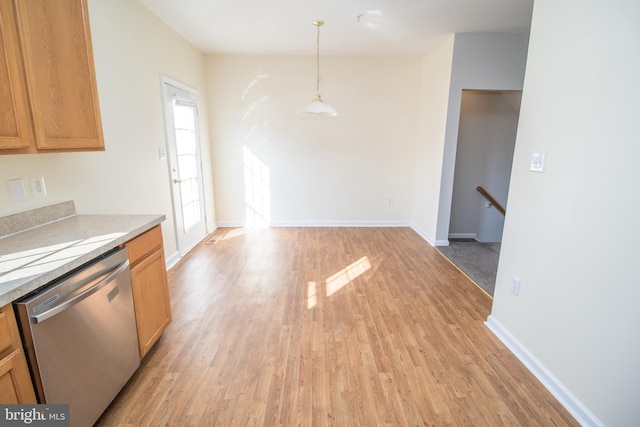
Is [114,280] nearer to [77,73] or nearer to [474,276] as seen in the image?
[77,73]

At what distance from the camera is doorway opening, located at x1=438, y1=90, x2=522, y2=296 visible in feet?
15.3

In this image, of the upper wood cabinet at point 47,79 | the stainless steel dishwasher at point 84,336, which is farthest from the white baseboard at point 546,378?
the upper wood cabinet at point 47,79

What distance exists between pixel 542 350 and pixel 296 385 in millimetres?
1597

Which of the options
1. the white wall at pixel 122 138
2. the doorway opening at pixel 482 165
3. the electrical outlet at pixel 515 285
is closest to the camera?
the white wall at pixel 122 138

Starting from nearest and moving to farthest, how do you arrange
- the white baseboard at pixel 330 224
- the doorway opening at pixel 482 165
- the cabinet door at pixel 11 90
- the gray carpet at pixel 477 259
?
the cabinet door at pixel 11 90 → the gray carpet at pixel 477 259 → the doorway opening at pixel 482 165 → the white baseboard at pixel 330 224

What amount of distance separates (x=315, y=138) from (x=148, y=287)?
12.2ft

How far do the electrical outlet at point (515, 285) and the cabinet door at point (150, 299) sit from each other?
2.59m

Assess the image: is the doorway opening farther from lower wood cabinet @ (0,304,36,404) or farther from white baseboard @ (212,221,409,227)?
lower wood cabinet @ (0,304,36,404)

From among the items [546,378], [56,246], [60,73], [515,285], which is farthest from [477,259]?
[60,73]

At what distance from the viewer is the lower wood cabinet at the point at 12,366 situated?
1.10 meters

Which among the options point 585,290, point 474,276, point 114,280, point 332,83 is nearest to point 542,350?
point 585,290

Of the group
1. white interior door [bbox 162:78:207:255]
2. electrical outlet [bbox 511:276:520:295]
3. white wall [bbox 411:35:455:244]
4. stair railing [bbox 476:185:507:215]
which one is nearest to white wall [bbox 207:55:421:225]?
white wall [bbox 411:35:455:244]

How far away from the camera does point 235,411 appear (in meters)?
1.72

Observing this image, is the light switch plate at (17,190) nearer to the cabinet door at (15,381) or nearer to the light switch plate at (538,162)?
the cabinet door at (15,381)
